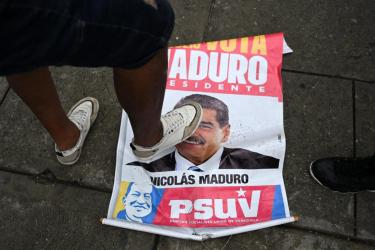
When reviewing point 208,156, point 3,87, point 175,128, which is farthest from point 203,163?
point 3,87

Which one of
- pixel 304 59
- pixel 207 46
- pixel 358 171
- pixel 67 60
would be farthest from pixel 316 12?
pixel 67 60

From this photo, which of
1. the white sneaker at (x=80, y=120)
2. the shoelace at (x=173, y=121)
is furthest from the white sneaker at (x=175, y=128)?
the white sneaker at (x=80, y=120)

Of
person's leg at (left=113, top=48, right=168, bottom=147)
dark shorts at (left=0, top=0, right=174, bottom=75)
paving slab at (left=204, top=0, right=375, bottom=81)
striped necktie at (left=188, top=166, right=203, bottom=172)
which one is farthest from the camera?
paving slab at (left=204, top=0, right=375, bottom=81)

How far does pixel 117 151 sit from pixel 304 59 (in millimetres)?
818

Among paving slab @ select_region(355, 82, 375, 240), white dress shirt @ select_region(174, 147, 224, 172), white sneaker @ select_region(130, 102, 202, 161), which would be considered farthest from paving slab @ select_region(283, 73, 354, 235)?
→ white sneaker @ select_region(130, 102, 202, 161)

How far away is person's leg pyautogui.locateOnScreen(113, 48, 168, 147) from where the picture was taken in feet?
2.63

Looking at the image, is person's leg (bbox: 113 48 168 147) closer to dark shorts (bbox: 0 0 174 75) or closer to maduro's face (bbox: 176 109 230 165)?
dark shorts (bbox: 0 0 174 75)

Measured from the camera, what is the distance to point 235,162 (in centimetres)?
123

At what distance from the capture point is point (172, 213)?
3.78 feet

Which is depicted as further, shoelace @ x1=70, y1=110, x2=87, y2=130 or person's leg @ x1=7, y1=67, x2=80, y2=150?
shoelace @ x1=70, y1=110, x2=87, y2=130

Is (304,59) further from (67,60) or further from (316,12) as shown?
(67,60)

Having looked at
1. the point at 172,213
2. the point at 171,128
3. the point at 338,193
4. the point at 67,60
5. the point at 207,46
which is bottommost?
the point at 172,213

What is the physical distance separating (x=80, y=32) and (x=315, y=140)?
3.10 ft

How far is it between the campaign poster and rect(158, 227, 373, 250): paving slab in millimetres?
33
